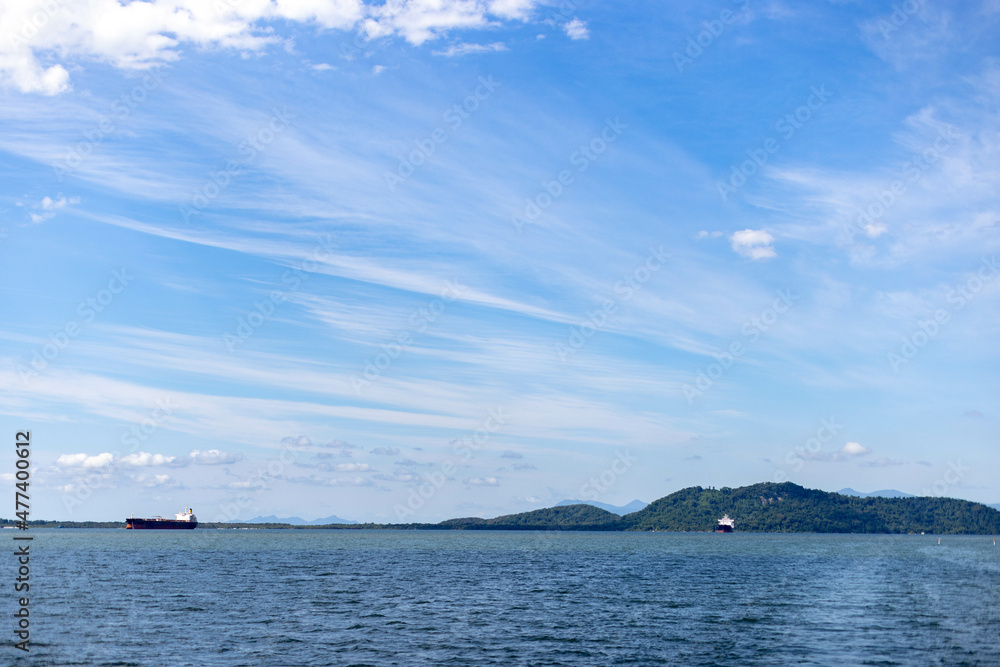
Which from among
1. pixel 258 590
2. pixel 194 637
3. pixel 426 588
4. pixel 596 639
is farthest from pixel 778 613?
pixel 258 590

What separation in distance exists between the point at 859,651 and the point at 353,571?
251 ft

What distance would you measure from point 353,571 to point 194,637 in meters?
59.8

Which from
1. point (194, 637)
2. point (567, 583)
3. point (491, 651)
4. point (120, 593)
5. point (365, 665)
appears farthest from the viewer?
point (567, 583)

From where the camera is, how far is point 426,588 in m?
80.2

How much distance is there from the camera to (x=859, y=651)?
44750mm

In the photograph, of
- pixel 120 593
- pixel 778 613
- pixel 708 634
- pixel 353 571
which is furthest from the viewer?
pixel 353 571

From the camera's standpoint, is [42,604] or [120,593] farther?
[120,593]

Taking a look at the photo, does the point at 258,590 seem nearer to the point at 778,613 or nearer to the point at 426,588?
the point at 426,588

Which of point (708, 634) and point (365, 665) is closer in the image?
point (365, 665)

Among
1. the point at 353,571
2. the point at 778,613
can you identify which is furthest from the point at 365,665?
the point at 353,571

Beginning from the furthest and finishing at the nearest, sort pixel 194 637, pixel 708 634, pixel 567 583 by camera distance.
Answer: pixel 567 583, pixel 708 634, pixel 194 637

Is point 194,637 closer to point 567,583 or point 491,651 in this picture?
point 491,651

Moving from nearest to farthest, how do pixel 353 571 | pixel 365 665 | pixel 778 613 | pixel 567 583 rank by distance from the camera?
pixel 365 665 < pixel 778 613 < pixel 567 583 < pixel 353 571

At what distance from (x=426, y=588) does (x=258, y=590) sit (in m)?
17.8
